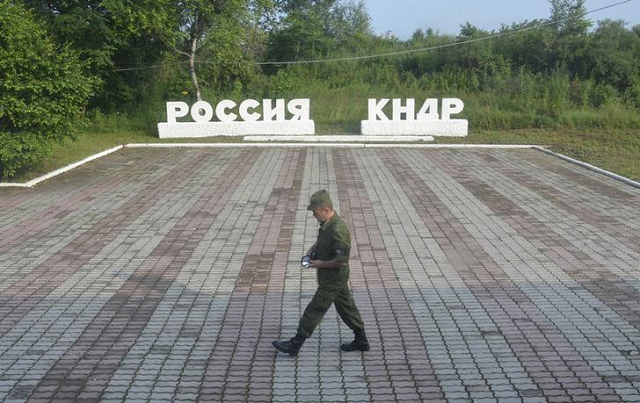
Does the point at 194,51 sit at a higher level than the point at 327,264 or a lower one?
higher

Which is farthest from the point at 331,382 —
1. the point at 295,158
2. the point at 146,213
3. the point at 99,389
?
the point at 295,158

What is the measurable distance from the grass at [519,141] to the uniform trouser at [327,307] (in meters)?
11.8

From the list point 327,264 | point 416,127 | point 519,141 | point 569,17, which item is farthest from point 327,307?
point 569,17

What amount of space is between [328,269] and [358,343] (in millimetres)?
719

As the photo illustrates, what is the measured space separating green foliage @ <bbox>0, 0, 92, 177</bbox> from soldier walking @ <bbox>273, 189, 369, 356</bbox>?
10.1 meters

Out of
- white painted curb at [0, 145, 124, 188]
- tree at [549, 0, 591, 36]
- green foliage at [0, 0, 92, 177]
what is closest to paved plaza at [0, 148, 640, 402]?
white painted curb at [0, 145, 124, 188]

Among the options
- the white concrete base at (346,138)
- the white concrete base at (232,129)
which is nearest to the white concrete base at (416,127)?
the white concrete base at (346,138)

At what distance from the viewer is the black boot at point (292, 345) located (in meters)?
5.37

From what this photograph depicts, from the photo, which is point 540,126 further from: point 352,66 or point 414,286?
point 414,286

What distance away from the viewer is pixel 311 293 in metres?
7.19

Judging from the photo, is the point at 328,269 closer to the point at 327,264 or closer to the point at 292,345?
the point at 327,264

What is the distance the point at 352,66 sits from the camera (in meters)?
32.6

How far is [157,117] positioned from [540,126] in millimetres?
13933

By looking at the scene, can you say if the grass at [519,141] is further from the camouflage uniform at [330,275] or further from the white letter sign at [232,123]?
the camouflage uniform at [330,275]
